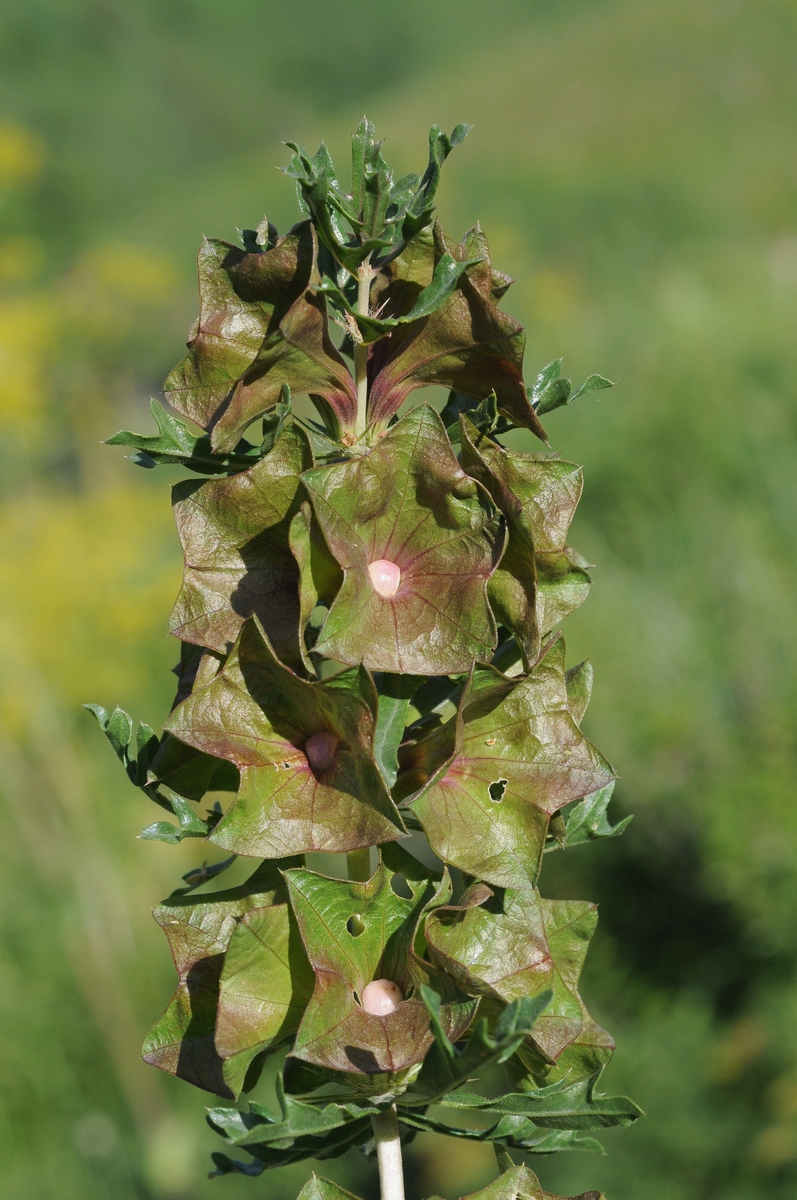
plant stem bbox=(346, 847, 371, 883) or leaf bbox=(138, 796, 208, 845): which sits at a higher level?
leaf bbox=(138, 796, 208, 845)

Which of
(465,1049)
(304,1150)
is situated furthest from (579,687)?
(304,1150)

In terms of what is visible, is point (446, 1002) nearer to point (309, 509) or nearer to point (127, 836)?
point (309, 509)

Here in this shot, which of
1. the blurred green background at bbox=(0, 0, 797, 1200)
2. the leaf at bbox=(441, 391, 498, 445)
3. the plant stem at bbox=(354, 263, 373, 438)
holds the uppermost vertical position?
the plant stem at bbox=(354, 263, 373, 438)

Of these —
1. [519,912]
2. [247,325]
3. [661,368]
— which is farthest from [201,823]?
[661,368]

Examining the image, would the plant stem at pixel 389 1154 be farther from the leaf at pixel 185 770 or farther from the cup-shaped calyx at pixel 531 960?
the leaf at pixel 185 770

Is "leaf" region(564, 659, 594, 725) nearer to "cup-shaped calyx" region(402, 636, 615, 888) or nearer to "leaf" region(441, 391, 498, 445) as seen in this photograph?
"cup-shaped calyx" region(402, 636, 615, 888)

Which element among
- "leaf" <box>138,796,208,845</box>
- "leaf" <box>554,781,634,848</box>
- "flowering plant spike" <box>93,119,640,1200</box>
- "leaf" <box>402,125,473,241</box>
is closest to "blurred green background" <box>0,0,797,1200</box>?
"leaf" <box>554,781,634,848</box>
